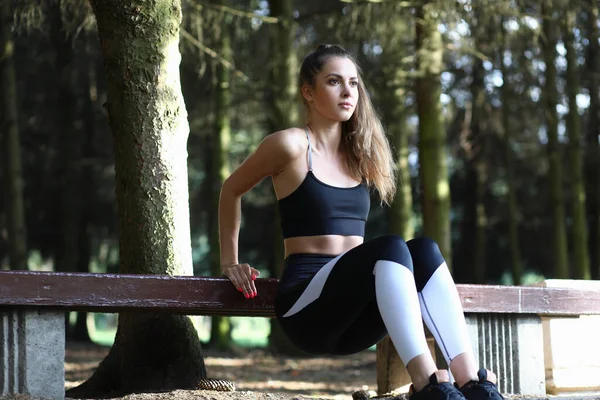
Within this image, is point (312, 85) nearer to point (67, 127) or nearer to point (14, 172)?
point (14, 172)

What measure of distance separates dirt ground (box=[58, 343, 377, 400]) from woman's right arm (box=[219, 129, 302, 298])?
3.34 meters

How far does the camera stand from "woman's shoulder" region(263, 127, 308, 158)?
11.8 feet

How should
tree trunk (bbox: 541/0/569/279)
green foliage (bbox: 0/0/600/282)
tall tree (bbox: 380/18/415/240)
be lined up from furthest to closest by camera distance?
tree trunk (bbox: 541/0/569/279) → green foliage (bbox: 0/0/600/282) → tall tree (bbox: 380/18/415/240)

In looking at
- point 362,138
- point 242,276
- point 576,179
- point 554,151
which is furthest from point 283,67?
point 242,276

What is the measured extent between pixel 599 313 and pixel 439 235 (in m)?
4.15

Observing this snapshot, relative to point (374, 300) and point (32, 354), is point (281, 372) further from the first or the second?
point (374, 300)

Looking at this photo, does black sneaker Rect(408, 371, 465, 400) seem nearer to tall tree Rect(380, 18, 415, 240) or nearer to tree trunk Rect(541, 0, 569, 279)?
tall tree Rect(380, 18, 415, 240)

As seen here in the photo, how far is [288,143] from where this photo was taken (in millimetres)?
3611

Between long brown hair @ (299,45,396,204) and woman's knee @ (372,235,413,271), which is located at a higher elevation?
long brown hair @ (299,45,396,204)

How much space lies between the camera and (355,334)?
11.5 feet


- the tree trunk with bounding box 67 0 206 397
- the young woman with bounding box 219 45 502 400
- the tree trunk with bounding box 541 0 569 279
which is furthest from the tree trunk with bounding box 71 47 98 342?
the young woman with bounding box 219 45 502 400

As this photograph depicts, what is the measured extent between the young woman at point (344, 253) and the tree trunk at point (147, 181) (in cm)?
102

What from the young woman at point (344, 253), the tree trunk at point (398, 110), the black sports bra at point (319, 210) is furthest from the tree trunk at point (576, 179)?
the black sports bra at point (319, 210)

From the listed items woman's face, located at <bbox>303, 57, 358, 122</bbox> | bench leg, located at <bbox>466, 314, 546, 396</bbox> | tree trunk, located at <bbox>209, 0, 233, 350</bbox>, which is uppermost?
tree trunk, located at <bbox>209, 0, 233, 350</bbox>
